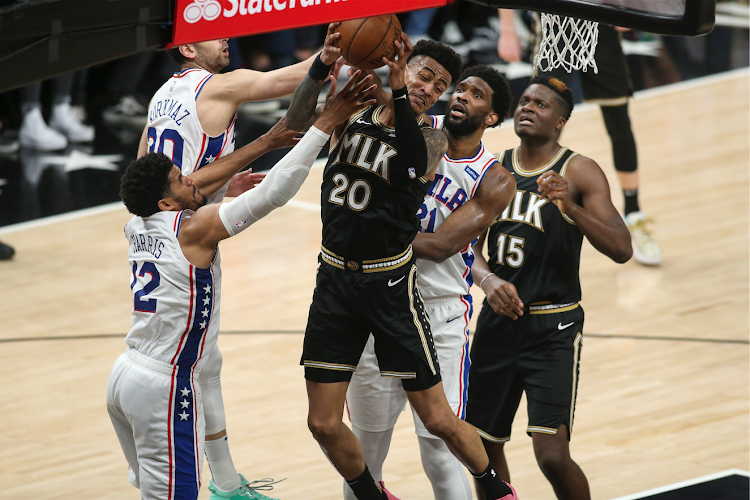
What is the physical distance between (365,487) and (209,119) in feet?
5.89

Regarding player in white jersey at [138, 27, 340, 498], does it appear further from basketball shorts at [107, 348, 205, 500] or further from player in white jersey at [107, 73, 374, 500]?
basketball shorts at [107, 348, 205, 500]

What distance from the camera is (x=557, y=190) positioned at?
468 centimetres

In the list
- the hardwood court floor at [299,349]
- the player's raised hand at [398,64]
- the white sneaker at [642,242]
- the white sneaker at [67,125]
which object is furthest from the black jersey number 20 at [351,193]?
the white sneaker at [67,125]

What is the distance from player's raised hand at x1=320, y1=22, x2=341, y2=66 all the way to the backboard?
53 cm

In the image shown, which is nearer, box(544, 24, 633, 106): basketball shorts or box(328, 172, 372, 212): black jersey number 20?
box(328, 172, 372, 212): black jersey number 20

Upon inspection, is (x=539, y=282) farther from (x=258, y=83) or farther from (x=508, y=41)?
(x=508, y=41)

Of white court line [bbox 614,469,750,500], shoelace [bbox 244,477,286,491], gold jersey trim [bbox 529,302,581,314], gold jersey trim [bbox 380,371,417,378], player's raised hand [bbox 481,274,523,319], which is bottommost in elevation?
white court line [bbox 614,469,750,500]

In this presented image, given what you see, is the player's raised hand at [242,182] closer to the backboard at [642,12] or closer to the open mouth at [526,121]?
the open mouth at [526,121]

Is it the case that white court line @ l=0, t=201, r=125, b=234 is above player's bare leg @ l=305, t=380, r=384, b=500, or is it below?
below

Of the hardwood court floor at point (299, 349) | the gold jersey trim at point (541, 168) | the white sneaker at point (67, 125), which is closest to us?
the gold jersey trim at point (541, 168)

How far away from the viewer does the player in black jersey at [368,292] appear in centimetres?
435

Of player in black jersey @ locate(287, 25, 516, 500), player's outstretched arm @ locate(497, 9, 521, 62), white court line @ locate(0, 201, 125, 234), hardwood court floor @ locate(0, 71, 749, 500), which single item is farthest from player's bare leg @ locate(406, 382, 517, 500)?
white court line @ locate(0, 201, 125, 234)

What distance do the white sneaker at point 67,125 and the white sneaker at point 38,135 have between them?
234mm

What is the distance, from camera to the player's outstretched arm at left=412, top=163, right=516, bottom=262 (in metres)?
4.63
